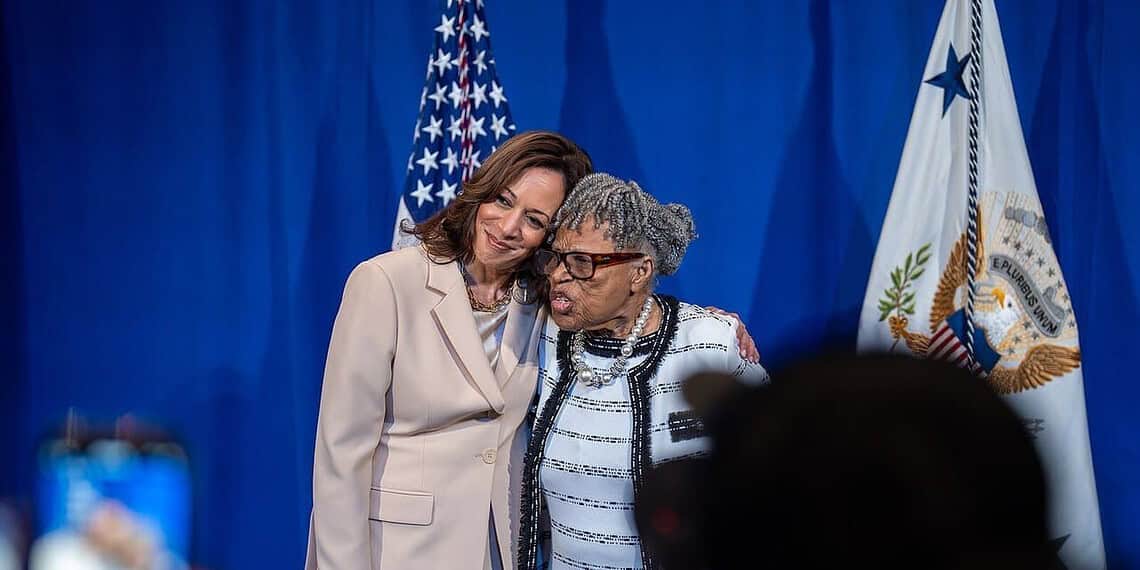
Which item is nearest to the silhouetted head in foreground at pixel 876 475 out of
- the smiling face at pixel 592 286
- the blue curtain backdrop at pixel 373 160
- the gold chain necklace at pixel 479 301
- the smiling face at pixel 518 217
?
the smiling face at pixel 592 286

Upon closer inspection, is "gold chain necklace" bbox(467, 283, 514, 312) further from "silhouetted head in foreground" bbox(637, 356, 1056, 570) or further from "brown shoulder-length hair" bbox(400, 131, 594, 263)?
"silhouetted head in foreground" bbox(637, 356, 1056, 570)

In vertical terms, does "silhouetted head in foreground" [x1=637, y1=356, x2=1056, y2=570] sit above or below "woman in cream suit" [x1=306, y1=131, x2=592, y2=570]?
above

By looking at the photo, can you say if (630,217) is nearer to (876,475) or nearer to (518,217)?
(518,217)

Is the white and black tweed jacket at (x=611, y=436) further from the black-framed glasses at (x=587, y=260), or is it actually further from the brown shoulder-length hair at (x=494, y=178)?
the brown shoulder-length hair at (x=494, y=178)

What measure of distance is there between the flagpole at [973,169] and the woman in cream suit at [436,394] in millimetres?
1219

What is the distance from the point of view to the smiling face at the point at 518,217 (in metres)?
2.02

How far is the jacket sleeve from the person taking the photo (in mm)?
1979

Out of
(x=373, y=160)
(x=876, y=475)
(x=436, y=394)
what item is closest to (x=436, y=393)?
(x=436, y=394)

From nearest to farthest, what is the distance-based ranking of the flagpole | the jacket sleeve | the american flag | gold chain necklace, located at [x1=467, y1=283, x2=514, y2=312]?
the jacket sleeve
gold chain necklace, located at [x1=467, y1=283, x2=514, y2=312]
the flagpole
the american flag

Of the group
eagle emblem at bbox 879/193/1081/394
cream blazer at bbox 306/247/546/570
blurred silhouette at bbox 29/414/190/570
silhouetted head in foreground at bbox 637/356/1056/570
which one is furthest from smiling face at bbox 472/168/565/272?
blurred silhouette at bbox 29/414/190/570

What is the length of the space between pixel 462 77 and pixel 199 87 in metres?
0.83

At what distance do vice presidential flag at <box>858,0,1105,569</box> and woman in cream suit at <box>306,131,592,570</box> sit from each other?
1.14m

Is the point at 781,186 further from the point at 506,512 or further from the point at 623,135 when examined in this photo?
the point at 506,512

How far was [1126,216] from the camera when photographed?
3066 mm
